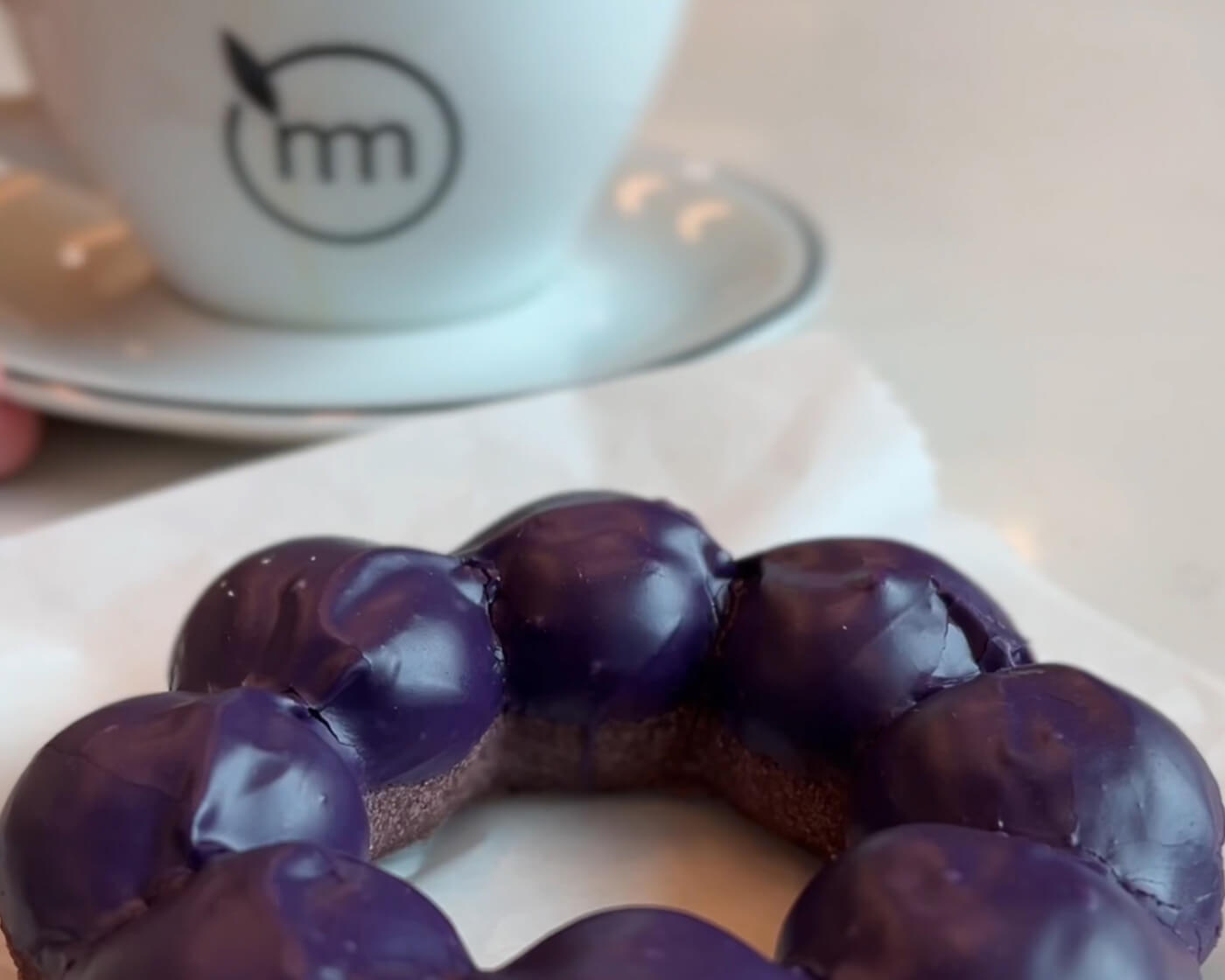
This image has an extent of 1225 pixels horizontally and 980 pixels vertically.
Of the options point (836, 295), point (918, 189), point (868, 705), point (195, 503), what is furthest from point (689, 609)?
point (918, 189)

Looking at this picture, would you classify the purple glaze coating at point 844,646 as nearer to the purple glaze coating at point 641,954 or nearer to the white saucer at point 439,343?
the purple glaze coating at point 641,954

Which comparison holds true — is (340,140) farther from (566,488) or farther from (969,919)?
(969,919)

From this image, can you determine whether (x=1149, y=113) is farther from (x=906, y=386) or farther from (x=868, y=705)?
(x=868, y=705)

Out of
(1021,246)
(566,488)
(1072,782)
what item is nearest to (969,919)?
(1072,782)

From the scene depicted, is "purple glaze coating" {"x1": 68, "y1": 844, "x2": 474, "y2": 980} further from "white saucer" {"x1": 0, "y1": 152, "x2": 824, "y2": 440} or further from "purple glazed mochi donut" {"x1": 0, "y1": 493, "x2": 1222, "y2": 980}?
"white saucer" {"x1": 0, "y1": 152, "x2": 824, "y2": 440}

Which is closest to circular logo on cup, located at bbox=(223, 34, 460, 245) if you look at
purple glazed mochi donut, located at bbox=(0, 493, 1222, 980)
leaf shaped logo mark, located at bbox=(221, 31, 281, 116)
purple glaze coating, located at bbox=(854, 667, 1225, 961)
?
leaf shaped logo mark, located at bbox=(221, 31, 281, 116)

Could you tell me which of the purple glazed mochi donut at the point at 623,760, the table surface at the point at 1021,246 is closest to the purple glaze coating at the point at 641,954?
the purple glazed mochi donut at the point at 623,760
